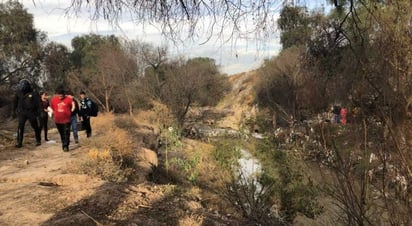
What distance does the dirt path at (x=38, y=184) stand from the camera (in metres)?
7.29

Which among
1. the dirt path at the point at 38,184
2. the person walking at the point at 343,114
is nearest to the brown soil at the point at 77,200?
the dirt path at the point at 38,184

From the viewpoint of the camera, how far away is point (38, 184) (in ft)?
30.7

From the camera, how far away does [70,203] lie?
781 centimetres

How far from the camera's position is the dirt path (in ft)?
23.9

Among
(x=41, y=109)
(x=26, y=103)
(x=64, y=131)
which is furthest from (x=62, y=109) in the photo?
(x=41, y=109)

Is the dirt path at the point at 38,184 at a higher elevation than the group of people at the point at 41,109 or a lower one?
lower

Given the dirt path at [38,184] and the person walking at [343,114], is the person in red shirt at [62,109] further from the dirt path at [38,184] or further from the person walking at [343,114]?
the person walking at [343,114]

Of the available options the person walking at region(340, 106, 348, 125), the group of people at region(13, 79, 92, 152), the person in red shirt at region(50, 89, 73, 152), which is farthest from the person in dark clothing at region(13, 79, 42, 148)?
the person walking at region(340, 106, 348, 125)

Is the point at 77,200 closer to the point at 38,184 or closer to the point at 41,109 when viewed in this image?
the point at 38,184

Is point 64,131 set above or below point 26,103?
below

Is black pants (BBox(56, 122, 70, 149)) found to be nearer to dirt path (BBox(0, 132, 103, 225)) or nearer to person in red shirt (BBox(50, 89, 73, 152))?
person in red shirt (BBox(50, 89, 73, 152))

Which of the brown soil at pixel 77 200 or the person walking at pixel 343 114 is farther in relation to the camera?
the brown soil at pixel 77 200

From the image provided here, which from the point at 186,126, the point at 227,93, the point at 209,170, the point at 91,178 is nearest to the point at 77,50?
the point at 186,126

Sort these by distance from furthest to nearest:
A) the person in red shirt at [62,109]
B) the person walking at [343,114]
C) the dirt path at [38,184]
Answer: the person in red shirt at [62,109], the dirt path at [38,184], the person walking at [343,114]
